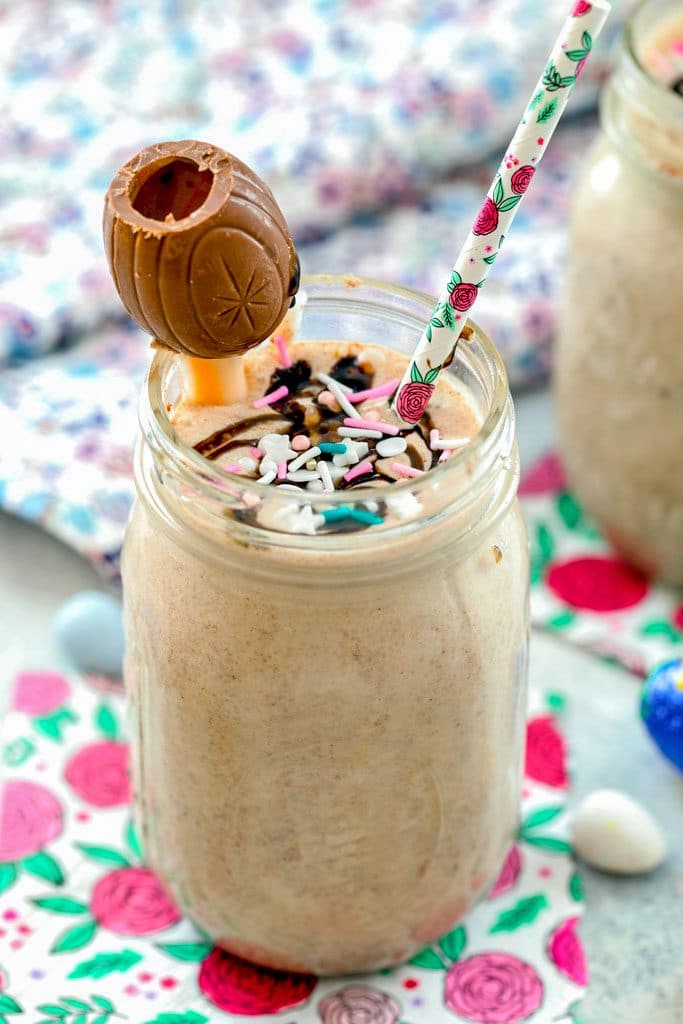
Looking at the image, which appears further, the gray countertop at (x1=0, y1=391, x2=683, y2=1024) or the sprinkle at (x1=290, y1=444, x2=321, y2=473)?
the gray countertop at (x1=0, y1=391, x2=683, y2=1024)

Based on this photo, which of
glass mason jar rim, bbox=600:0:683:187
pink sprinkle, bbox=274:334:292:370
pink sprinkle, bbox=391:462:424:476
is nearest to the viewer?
pink sprinkle, bbox=391:462:424:476

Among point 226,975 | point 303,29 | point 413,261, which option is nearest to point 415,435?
point 226,975

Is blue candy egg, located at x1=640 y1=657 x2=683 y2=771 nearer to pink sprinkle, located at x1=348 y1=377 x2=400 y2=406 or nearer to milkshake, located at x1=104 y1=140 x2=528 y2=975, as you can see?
milkshake, located at x1=104 y1=140 x2=528 y2=975

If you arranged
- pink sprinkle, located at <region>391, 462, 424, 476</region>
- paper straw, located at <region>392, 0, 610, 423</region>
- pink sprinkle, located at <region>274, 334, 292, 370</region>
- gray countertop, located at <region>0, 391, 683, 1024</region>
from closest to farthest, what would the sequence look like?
paper straw, located at <region>392, 0, 610, 423</region>, pink sprinkle, located at <region>391, 462, 424, 476</region>, pink sprinkle, located at <region>274, 334, 292, 370</region>, gray countertop, located at <region>0, 391, 683, 1024</region>

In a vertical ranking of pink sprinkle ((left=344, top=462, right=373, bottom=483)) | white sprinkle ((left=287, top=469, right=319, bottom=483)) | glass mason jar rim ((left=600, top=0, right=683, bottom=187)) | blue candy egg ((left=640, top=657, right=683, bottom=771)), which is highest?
glass mason jar rim ((left=600, top=0, right=683, bottom=187))

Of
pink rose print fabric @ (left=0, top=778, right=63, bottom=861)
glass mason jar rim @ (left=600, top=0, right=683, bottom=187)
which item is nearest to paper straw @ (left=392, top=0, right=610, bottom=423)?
glass mason jar rim @ (left=600, top=0, right=683, bottom=187)

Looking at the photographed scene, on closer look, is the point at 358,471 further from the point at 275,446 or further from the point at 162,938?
the point at 162,938
